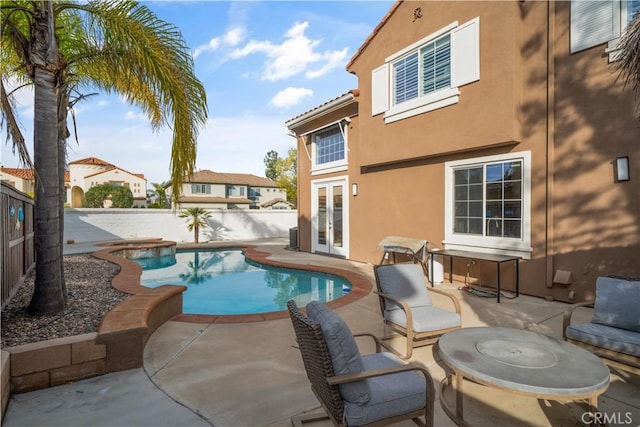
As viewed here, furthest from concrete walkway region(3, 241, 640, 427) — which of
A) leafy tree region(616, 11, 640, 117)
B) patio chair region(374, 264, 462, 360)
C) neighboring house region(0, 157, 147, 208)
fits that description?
neighboring house region(0, 157, 147, 208)

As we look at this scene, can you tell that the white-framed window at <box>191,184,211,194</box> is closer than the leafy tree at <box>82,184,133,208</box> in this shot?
No

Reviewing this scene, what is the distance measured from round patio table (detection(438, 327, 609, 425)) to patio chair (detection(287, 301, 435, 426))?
49 cm

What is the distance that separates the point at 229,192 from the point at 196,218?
25.4 metres

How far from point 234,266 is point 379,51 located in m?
9.29

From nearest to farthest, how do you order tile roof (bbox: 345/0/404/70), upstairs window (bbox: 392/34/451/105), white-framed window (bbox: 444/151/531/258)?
white-framed window (bbox: 444/151/531/258) < upstairs window (bbox: 392/34/451/105) < tile roof (bbox: 345/0/404/70)

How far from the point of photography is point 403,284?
4969 millimetres

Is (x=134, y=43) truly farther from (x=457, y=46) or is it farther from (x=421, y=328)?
(x=457, y=46)

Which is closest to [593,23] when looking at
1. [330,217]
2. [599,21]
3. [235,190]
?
[599,21]

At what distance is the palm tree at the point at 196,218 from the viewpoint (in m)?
18.7

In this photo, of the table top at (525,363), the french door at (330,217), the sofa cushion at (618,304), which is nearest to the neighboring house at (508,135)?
the french door at (330,217)

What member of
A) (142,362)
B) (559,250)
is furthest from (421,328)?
(559,250)

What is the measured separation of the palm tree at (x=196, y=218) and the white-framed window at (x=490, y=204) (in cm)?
1428

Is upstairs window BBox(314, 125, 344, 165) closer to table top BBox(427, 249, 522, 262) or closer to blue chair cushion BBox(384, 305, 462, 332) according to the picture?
table top BBox(427, 249, 522, 262)

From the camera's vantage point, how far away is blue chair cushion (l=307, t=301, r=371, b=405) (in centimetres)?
241
